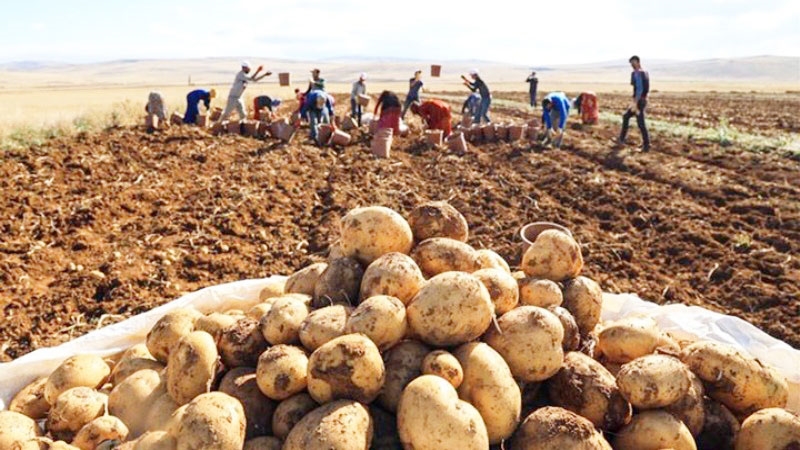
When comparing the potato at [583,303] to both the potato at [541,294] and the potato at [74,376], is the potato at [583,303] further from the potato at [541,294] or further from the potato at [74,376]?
the potato at [74,376]

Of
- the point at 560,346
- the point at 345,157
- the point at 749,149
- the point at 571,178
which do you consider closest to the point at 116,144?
the point at 345,157

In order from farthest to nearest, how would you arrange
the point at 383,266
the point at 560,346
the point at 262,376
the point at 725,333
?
the point at 725,333 → the point at 383,266 → the point at 560,346 → the point at 262,376

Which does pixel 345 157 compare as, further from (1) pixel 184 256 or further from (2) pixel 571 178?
(1) pixel 184 256

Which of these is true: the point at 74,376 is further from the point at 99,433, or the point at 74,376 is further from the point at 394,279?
the point at 394,279

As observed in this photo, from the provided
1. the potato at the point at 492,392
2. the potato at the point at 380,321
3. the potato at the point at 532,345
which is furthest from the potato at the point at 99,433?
the potato at the point at 532,345

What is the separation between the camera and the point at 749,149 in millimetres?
14148

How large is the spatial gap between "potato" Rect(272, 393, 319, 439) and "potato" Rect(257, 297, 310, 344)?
368 mm

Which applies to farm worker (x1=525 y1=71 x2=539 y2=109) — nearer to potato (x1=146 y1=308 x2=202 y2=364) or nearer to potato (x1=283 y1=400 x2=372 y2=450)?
potato (x1=146 y1=308 x2=202 y2=364)

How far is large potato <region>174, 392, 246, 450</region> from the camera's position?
2459 mm

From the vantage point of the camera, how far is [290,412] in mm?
2758

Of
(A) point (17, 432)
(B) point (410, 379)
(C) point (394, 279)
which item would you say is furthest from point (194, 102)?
(B) point (410, 379)

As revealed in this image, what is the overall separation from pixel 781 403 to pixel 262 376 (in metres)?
2.81

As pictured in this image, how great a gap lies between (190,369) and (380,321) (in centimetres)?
103

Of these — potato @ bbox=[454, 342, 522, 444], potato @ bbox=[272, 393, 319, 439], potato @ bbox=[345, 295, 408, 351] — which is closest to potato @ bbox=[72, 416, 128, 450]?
potato @ bbox=[272, 393, 319, 439]
